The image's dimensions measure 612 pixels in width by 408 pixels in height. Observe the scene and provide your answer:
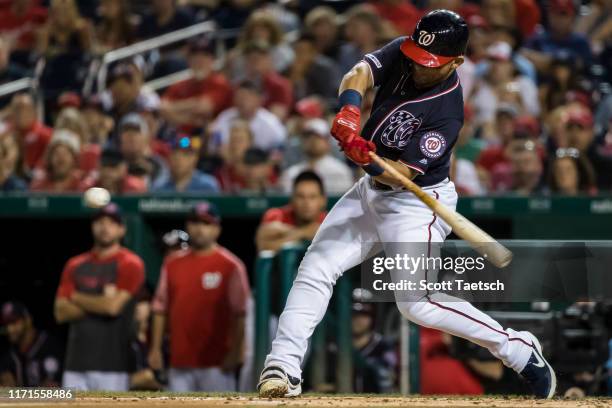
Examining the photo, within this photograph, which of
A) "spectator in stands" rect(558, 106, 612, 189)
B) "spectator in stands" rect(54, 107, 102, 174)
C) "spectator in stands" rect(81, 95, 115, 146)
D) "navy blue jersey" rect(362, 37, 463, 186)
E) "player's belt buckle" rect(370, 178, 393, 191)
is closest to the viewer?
"navy blue jersey" rect(362, 37, 463, 186)

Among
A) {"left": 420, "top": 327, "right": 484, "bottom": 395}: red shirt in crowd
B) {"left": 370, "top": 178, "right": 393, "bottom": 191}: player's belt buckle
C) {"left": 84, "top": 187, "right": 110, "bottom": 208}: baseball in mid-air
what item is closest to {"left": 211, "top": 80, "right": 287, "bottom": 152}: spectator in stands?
{"left": 84, "top": 187, "right": 110, "bottom": 208}: baseball in mid-air

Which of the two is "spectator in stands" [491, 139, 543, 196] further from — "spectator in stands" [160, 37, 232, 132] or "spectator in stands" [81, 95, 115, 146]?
"spectator in stands" [81, 95, 115, 146]

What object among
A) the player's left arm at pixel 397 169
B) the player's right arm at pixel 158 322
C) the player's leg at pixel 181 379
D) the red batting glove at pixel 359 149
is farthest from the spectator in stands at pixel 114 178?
the red batting glove at pixel 359 149

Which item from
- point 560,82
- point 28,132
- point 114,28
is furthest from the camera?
point 114,28

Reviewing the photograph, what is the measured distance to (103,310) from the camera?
26.7 feet

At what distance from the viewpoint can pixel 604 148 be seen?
906 centimetres

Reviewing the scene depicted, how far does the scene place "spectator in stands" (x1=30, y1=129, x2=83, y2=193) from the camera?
9250 millimetres

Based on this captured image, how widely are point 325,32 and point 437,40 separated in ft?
19.1

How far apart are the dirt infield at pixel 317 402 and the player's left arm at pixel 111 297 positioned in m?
2.42

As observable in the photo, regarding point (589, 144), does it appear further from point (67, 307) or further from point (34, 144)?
point (34, 144)

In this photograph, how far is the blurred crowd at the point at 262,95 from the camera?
29.3 ft

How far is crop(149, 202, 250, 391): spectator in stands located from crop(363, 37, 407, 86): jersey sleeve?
112 inches

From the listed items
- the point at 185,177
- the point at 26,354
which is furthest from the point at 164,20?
the point at 26,354

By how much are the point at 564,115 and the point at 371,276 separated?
3803 millimetres
